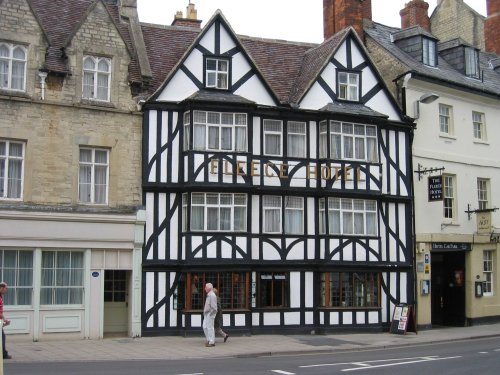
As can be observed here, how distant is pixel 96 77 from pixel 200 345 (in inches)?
362

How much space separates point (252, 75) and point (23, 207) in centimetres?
896

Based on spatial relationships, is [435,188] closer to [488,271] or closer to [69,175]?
[488,271]

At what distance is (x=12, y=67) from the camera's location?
20.9 meters

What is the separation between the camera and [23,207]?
20.3 metres

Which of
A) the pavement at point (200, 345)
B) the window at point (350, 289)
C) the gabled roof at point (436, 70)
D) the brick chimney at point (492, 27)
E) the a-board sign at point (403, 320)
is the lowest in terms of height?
the pavement at point (200, 345)

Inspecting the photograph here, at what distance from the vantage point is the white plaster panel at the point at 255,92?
931 inches

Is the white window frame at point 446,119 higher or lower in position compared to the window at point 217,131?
higher

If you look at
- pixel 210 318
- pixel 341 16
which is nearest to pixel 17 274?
pixel 210 318

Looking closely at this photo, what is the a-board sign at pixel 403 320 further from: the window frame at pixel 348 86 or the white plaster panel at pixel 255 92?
the white plaster panel at pixel 255 92

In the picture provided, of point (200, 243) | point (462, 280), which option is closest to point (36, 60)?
point (200, 243)

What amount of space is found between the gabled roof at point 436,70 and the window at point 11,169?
48.1 feet

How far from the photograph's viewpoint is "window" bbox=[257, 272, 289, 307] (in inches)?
906

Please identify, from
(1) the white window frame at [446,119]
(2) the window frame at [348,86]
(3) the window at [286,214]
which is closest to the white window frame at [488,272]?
(1) the white window frame at [446,119]

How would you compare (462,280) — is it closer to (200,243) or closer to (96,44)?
(200,243)
